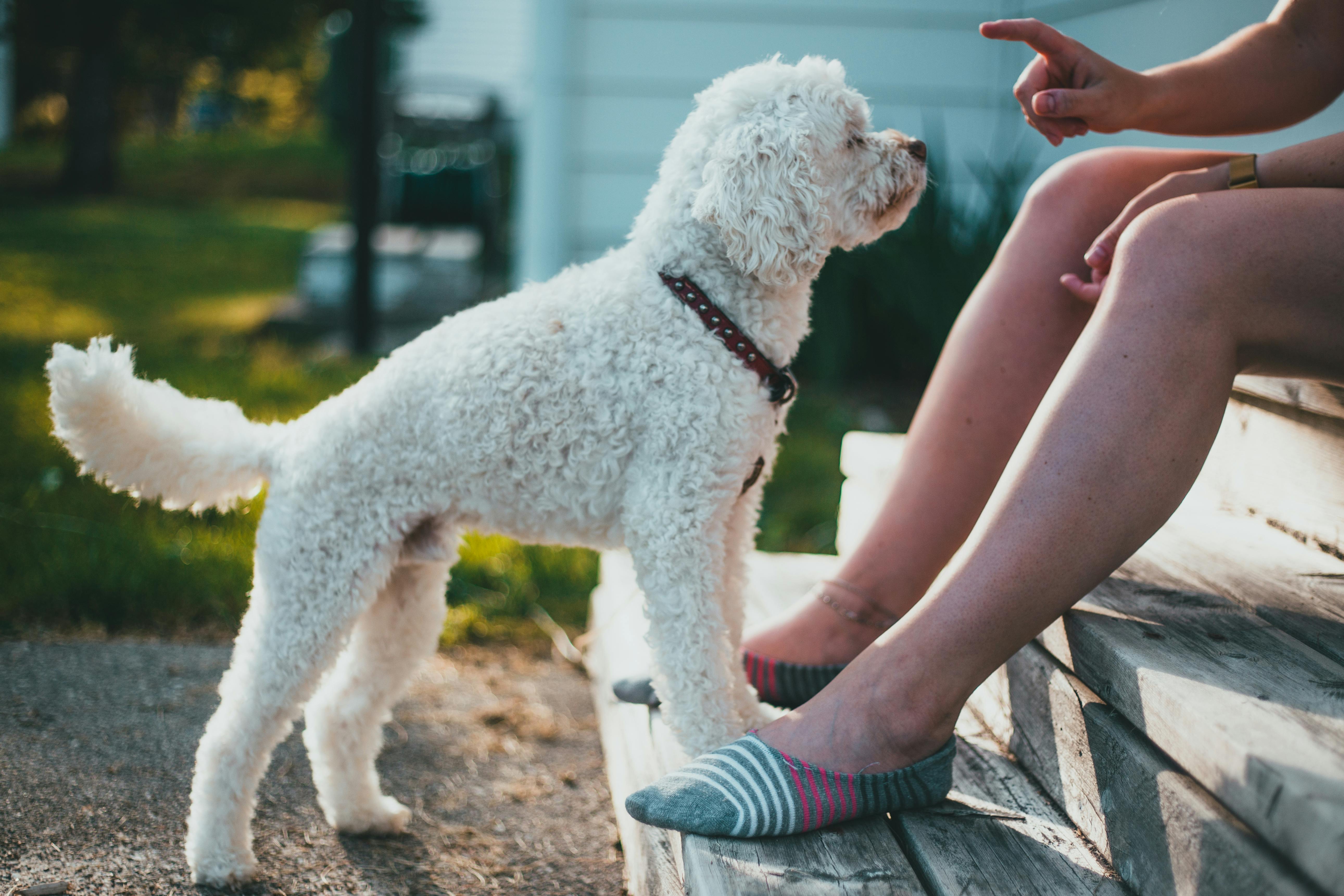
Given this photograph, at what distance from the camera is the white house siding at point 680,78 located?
508 centimetres

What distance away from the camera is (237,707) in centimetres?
166

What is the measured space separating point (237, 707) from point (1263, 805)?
148 cm

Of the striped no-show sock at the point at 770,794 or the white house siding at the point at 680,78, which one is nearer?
the striped no-show sock at the point at 770,794

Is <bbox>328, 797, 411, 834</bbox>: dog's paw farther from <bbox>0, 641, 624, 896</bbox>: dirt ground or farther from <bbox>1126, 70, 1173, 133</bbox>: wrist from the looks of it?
<bbox>1126, 70, 1173, 133</bbox>: wrist

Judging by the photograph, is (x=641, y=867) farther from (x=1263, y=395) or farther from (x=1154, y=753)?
(x=1263, y=395)

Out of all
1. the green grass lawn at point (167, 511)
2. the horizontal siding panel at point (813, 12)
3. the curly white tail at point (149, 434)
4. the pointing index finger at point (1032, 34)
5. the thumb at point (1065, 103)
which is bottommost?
the green grass lawn at point (167, 511)

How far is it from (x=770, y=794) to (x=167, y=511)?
7.65 ft

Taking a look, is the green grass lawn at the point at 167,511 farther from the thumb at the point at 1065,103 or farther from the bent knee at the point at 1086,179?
the thumb at the point at 1065,103

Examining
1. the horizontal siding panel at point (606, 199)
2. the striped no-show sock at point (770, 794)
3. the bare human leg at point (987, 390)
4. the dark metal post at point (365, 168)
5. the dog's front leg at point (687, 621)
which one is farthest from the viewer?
the dark metal post at point (365, 168)

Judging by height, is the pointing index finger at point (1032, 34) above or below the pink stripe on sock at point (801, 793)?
above

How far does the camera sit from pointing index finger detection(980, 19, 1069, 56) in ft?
5.38

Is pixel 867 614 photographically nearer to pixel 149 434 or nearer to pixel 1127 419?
pixel 1127 419

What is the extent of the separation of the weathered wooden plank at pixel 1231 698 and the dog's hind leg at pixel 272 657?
45.7 inches

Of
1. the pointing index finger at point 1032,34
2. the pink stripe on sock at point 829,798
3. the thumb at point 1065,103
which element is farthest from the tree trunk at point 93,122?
the pink stripe on sock at point 829,798
